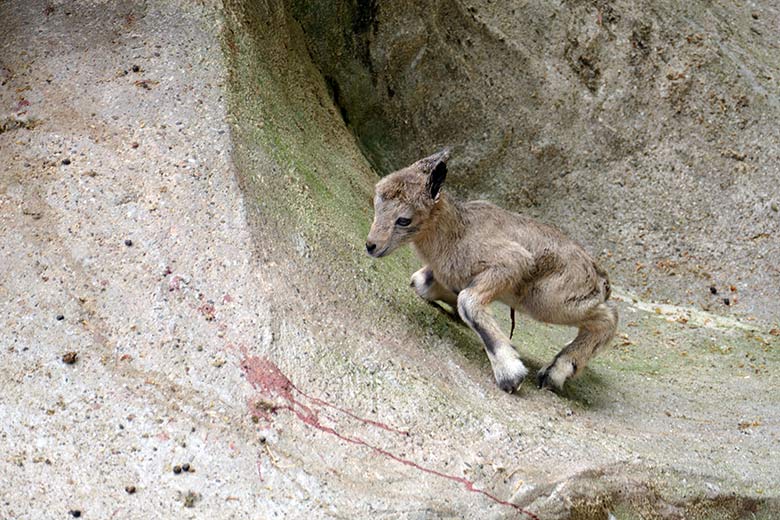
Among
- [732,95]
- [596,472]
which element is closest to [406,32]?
[732,95]

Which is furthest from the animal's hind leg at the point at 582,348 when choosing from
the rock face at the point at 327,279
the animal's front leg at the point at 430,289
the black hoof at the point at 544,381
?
the animal's front leg at the point at 430,289

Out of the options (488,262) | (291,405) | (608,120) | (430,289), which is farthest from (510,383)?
(608,120)

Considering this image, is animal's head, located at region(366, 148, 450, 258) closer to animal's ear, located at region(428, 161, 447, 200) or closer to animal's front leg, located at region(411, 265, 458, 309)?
animal's ear, located at region(428, 161, 447, 200)

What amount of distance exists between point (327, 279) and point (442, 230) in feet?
3.12

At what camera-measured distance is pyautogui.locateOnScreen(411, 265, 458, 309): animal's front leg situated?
20.3 feet

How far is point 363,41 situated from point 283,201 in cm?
317

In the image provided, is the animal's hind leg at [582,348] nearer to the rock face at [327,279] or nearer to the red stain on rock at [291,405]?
the rock face at [327,279]

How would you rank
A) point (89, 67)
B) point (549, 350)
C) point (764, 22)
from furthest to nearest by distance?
point (764, 22) < point (549, 350) < point (89, 67)

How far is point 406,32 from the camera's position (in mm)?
8609

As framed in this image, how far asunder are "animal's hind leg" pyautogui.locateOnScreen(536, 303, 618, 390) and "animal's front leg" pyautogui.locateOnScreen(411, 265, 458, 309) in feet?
2.69

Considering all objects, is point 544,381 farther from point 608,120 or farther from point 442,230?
point 608,120

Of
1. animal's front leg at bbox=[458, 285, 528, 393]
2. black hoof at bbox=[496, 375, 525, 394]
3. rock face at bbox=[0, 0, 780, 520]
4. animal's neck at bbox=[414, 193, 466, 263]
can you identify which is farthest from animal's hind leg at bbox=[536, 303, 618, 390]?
animal's neck at bbox=[414, 193, 466, 263]

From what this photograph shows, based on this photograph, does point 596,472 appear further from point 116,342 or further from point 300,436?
point 116,342

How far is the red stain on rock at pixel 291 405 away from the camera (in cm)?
451
